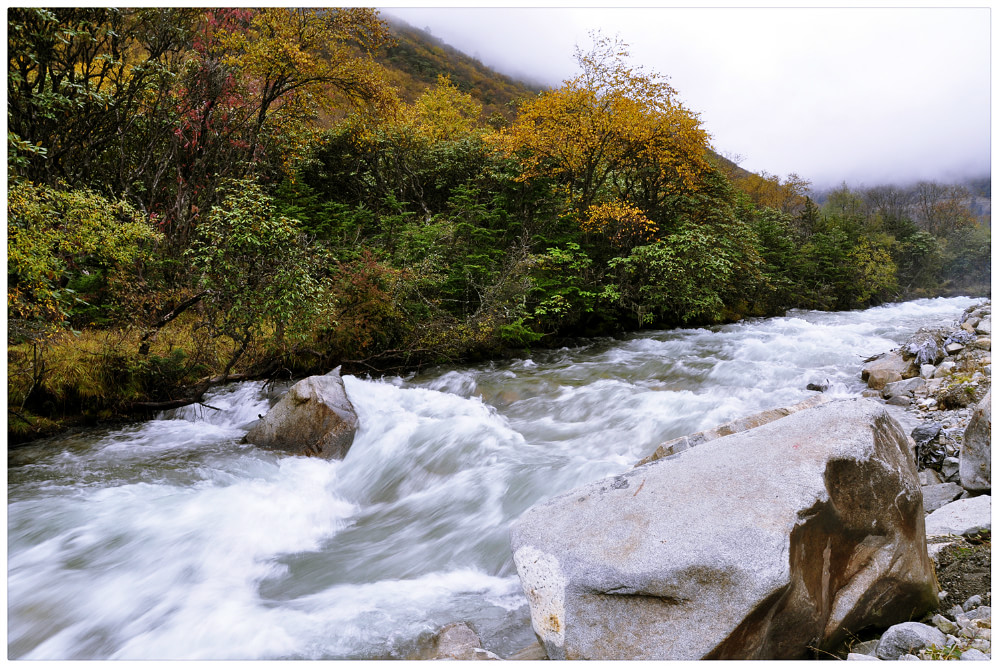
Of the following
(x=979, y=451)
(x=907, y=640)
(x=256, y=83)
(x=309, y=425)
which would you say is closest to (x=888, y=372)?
(x=979, y=451)

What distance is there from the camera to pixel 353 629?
10.3ft

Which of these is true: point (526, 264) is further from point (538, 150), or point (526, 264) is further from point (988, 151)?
point (988, 151)

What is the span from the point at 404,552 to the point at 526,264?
754 cm

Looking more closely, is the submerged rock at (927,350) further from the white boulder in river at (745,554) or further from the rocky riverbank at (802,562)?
the white boulder in river at (745,554)

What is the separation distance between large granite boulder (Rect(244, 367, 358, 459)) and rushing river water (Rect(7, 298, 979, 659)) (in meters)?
0.21

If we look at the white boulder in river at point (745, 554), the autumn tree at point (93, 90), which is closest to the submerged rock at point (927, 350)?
the white boulder in river at point (745, 554)

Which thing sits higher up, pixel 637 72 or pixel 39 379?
pixel 637 72

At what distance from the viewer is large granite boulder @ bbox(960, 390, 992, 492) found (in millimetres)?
3283

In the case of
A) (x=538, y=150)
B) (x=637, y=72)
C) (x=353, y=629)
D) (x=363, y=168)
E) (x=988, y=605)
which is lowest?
(x=353, y=629)

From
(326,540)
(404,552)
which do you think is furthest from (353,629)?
(326,540)

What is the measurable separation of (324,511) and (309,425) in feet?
5.18

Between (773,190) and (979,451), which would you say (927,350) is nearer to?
(979,451)

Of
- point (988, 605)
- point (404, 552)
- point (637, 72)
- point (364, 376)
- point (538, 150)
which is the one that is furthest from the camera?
point (538, 150)

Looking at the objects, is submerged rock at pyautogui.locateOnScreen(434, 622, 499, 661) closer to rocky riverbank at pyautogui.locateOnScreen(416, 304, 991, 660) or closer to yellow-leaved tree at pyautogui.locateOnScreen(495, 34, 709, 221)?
rocky riverbank at pyautogui.locateOnScreen(416, 304, 991, 660)
